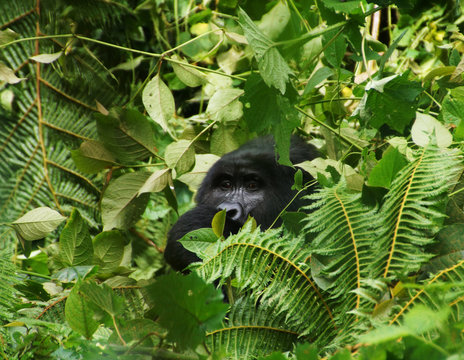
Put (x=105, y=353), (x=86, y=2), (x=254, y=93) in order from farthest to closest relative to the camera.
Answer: (x=86, y=2) < (x=254, y=93) < (x=105, y=353)

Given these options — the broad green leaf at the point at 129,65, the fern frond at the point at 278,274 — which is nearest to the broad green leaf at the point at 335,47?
the fern frond at the point at 278,274

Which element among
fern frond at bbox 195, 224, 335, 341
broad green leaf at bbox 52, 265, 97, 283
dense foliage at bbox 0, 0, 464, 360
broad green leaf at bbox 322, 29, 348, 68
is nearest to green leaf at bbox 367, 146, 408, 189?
dense foliage at bbox 0, 0, 464, 360

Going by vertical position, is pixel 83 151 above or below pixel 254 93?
below

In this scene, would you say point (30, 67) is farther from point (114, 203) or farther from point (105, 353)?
point (105, 353)

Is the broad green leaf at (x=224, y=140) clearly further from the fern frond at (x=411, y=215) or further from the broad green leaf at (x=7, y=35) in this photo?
the fern frond at (x=411, y=215)

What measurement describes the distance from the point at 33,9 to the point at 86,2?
0.87 feet

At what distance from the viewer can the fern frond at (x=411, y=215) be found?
805 mm

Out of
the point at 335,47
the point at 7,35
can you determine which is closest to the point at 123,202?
the point at 7,35

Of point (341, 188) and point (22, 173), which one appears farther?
point (22, 173)

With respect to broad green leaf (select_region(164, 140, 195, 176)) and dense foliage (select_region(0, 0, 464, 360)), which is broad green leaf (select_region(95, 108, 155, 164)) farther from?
broad green leaf (select_region(164, 140, 195, 176))

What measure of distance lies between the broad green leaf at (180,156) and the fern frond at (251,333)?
0.90 meters

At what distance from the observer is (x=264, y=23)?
3.12 ft

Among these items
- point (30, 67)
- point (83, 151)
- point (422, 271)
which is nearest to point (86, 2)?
point (30, 67)

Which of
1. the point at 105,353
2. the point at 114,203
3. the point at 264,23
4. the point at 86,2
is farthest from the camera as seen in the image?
the point at 86,2
